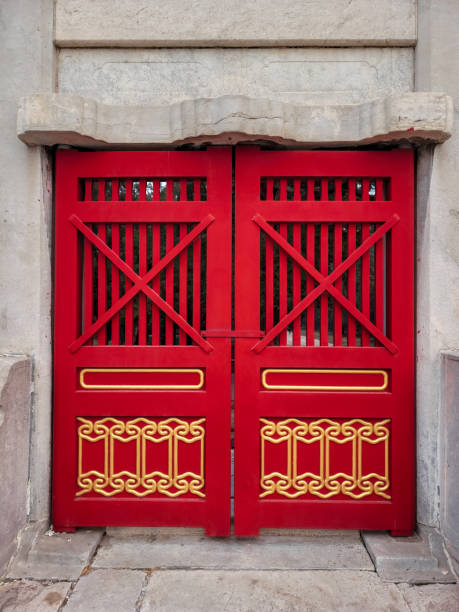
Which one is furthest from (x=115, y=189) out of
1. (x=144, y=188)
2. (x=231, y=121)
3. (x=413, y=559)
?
(x=413, y=559)

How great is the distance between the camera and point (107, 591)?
7.05 feet

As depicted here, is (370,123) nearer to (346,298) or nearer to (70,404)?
(346,298)

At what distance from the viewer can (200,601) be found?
6.85ft

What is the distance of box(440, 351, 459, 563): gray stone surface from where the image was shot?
2342 mm

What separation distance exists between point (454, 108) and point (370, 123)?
59 cm

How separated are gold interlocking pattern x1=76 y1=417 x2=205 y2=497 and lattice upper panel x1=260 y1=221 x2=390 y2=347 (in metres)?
0.89

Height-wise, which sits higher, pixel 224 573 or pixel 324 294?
pixel 324 294

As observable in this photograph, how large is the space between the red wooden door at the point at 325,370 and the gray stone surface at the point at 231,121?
17cm

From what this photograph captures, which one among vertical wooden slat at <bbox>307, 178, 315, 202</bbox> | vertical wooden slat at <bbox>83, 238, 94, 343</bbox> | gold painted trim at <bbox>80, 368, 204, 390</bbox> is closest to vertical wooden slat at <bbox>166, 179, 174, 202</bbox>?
vertical wooden slat at <bbox>83, 238, 94, 343</bbox>

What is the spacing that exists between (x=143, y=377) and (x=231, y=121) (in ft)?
5.63

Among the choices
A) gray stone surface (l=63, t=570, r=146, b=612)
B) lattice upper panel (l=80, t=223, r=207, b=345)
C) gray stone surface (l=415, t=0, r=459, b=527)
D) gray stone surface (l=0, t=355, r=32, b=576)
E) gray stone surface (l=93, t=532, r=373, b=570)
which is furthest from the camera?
lattice upper panel (l=80, t=223, r=207, b=345)

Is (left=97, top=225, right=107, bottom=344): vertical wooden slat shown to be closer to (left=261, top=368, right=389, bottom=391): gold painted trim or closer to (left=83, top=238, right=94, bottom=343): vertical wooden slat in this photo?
(left=83, top=238, right=94, bottom=343): vertical wooden slat

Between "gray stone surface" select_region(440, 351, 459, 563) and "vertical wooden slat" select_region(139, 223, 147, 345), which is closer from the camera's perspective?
"gray stone surface" select_region(440, 351, 459, 563)

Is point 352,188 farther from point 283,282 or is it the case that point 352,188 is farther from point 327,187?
point 283,282
